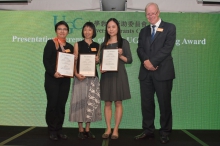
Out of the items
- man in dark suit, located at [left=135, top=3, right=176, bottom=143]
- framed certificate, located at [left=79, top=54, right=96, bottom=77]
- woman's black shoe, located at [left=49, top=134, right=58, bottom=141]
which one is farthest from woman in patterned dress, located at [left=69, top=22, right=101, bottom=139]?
man in dark suit, located at [left=135, top=3, right=176, bottom=143]

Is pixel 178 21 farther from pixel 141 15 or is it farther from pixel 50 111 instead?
pixel 50 111

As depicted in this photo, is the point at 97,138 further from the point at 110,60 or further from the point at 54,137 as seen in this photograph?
the point at 110,60

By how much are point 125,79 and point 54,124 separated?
104 centimetres

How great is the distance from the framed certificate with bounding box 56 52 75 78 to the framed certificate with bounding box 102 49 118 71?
1.30 ft

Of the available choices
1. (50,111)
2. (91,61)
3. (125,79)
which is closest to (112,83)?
(125,79)

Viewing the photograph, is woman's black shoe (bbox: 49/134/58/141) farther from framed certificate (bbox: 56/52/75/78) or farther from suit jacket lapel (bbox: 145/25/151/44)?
suit jacket lapel (bbox: 145/25/151/44)

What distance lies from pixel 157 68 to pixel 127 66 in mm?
875

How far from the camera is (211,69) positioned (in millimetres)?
3668

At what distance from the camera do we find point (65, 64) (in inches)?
116

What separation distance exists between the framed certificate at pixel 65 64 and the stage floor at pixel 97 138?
834 mm

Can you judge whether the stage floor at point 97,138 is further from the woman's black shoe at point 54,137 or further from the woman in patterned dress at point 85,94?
the woman in patterned dress at point 85,94

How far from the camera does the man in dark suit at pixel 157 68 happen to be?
290 cm

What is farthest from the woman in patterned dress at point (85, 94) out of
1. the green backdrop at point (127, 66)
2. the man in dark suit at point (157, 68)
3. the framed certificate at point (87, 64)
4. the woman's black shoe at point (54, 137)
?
the green backdrop at point (127, 66)

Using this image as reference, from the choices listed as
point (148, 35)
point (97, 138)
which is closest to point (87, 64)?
point (148, 35)
